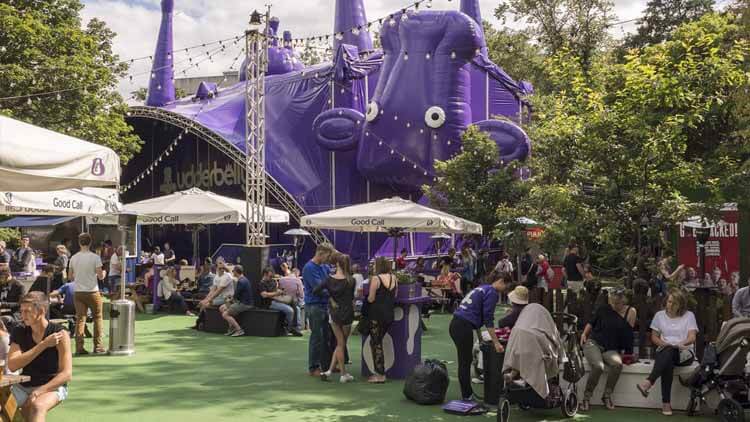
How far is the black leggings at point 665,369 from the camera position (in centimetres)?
801

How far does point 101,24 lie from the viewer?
1021 inches

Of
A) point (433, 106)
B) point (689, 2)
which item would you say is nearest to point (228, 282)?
point (433, 106)

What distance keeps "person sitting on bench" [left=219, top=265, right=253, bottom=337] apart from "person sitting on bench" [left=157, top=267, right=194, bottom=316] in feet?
10.7

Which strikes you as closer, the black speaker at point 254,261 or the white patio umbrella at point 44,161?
the white patio umbrella at point 44,161

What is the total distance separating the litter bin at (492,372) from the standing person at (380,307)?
4.72 feet

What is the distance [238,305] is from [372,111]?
470 inches

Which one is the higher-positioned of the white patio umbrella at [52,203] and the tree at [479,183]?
the tree at [479,183]

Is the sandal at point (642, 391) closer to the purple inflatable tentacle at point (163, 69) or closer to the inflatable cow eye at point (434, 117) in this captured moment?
the inflatable cow eye at point (434, 117)

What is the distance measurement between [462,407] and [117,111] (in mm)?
21687

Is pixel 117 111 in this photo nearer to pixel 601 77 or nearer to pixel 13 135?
pixel 601 77

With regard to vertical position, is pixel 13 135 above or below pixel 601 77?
below

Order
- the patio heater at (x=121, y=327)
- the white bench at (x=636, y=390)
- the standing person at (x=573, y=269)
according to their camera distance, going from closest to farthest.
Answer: the white bench at (x=636, y=390) < the patio heater at (x=121, y=327) < the standing person at (x=573, y=269)

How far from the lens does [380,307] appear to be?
9.24 meters

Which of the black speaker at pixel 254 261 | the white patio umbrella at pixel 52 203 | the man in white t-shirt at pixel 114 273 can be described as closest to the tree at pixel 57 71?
the man in white t-shirt at pixel 114 273
